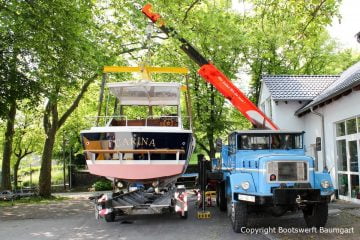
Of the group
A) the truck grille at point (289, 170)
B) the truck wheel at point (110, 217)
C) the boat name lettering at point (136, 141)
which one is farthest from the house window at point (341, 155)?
the truck wheel at point (110, 217)

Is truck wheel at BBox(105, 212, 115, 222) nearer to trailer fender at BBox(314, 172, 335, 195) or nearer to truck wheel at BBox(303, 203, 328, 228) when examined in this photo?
truck wheel at BBox(303, 203, 328, 228)

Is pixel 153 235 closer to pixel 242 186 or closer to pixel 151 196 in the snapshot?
pixel 242 186

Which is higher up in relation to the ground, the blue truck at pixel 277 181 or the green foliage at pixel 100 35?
the green foliage at pixel 100 35

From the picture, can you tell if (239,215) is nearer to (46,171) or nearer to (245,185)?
(245,185)

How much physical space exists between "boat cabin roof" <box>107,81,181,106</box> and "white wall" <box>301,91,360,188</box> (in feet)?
18.5

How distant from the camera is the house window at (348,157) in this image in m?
14.4

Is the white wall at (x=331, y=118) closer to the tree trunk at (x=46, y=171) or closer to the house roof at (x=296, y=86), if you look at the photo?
the house roof at (x=296, y=86)

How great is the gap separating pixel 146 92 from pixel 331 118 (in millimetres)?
7729

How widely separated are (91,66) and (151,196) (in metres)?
6.88

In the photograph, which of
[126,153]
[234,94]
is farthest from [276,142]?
[126,153]

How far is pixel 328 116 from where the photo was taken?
16766mm

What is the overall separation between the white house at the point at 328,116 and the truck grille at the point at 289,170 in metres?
0.93

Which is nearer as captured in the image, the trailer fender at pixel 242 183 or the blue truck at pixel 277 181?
the blue truck at pixel 277 181

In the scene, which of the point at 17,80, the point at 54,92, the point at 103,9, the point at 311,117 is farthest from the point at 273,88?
the point at 17,80
